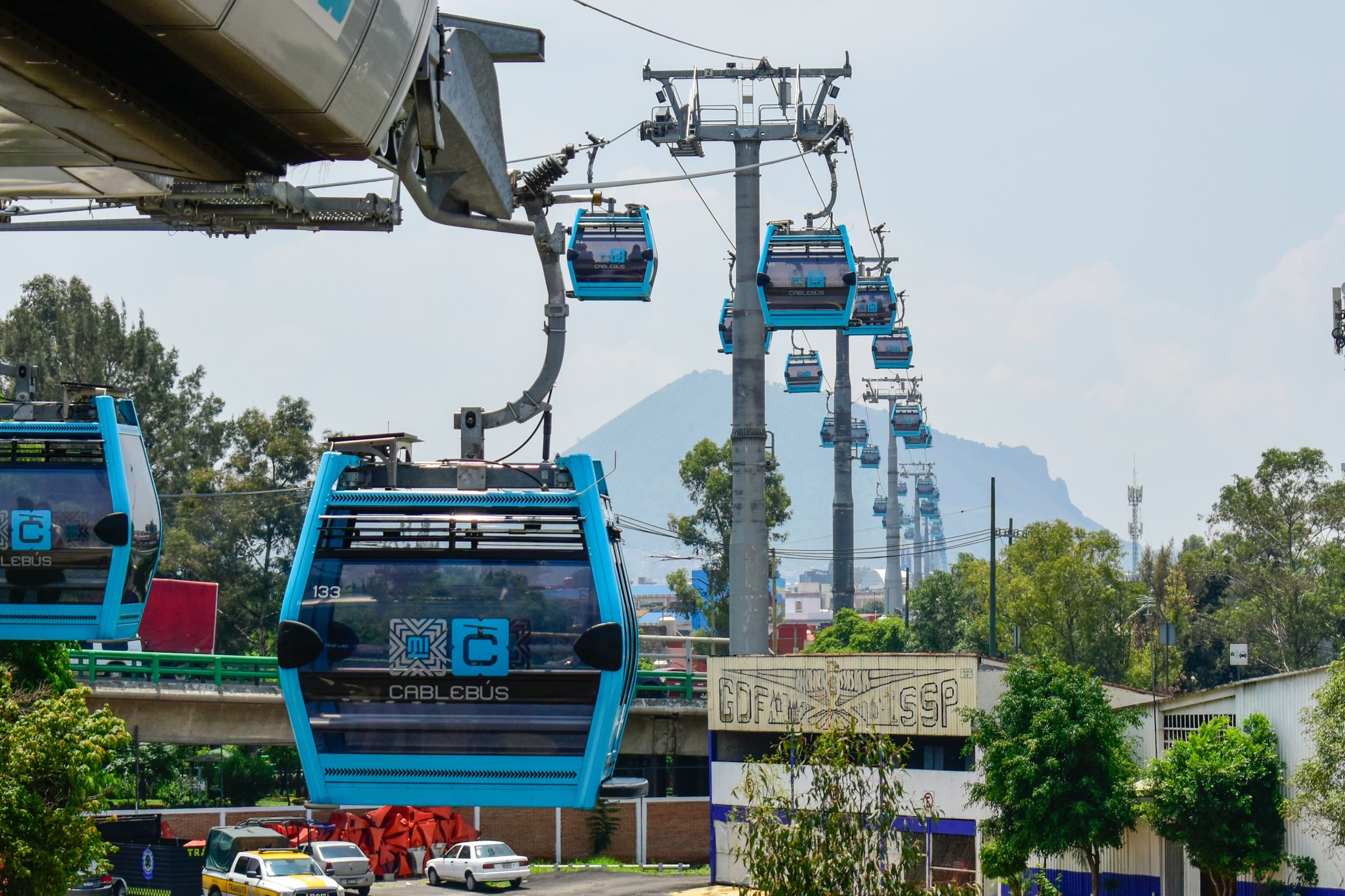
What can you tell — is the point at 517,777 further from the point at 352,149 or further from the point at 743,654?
the point at 743,654

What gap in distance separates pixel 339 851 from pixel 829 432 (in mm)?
37576

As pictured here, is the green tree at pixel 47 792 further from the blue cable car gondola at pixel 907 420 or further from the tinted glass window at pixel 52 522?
the blue cable car gondola at pixel 907 420

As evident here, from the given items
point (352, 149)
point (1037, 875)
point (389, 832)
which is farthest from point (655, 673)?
point (352, 149)

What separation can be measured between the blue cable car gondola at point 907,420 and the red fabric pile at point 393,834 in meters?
36.5

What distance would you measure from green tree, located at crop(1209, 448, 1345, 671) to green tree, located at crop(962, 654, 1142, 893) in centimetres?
4044

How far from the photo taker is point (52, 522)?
13.9 meters

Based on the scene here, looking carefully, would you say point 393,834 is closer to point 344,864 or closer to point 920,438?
point 344,864

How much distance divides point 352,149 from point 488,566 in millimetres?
5418

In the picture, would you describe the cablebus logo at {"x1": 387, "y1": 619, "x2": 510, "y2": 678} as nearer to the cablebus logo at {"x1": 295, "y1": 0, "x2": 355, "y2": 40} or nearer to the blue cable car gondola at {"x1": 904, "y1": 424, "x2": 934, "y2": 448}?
the cablebus logo at {"x1": 295, "y1": 0, "x2": 355, "y2": 40}

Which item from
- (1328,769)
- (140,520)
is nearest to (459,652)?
(140,520)

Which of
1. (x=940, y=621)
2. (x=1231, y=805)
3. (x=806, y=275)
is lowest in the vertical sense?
(x=1231, y=805)

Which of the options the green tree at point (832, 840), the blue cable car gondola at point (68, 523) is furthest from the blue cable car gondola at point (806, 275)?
the blue cable car gondola at point (68, 523)

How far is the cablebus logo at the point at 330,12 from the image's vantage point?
10.3 feet

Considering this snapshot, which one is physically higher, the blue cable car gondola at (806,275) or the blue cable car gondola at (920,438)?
the blue cable car gondola at (920,438)
